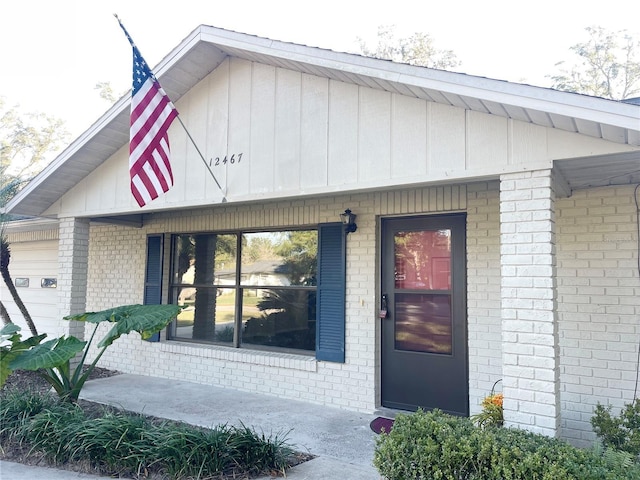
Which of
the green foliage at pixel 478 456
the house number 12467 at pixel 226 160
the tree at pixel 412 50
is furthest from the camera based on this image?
the tree at pixel 412 50

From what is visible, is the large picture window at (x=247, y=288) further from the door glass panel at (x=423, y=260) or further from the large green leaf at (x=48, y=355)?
the large green leaf at (x=48, y=355)

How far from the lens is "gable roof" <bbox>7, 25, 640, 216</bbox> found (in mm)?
3328

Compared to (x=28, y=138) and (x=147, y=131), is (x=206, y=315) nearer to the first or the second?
(x=147, y=131)

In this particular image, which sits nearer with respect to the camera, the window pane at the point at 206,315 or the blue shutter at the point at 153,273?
the window pane at the point at 206,315

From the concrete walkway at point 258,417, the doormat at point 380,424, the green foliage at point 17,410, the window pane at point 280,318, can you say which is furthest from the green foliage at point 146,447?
the window pane at point 280,318

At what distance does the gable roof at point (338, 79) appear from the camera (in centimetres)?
333

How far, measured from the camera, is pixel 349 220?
5863 millimetres

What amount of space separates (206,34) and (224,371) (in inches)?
179

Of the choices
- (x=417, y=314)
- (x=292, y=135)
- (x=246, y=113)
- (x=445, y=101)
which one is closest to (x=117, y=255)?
(x=246, y=113)

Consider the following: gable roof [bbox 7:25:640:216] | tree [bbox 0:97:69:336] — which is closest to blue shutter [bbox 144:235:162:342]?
gable roof [bbox 7:25:640:216]

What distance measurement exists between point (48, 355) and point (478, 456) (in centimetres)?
432

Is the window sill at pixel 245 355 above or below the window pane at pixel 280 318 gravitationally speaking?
below

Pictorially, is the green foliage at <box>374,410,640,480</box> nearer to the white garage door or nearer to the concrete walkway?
the concrete walkway

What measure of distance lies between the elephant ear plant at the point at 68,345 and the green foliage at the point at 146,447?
21.3 inches
